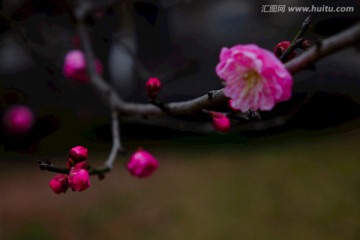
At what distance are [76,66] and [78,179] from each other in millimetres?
525

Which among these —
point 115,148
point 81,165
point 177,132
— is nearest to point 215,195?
point 177,132

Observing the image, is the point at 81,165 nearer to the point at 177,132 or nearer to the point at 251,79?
the point at 251,79

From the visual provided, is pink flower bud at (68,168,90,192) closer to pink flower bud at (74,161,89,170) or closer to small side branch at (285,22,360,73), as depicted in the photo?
pink flower bud at (74,161,89,170)

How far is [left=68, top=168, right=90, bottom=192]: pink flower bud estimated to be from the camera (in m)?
0.77

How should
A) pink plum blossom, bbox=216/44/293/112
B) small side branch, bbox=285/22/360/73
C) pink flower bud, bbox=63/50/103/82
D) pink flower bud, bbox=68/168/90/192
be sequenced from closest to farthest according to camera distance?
small side branch, bbox=285/22/360/73 < pink plum blossom, bbox=216/44/293/112 < pink flower bud, bbox=68/168/90/192 < pink flower bud, bbox=63/50/103/82

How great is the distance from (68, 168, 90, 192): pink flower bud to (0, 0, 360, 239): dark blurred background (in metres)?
0.48

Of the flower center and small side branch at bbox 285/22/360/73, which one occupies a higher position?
small side branch at bbox 285/22/360/73

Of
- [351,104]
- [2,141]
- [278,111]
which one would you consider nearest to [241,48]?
[278,111]

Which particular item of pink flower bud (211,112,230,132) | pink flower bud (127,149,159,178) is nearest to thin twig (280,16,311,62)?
pink flower bud (211,112,230,132)

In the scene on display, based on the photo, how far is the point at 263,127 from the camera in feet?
4.65

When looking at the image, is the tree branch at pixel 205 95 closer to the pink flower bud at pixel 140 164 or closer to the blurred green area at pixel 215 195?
the pink flower bud at pixel 140 164

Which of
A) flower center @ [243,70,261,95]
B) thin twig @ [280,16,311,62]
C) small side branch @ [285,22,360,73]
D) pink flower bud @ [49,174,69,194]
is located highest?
small side branch @ [285,22,360,73]

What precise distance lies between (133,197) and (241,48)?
4.34 feet

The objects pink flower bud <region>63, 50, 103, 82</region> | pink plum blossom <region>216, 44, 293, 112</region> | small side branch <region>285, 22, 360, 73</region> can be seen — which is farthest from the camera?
pink flower bud <region>63, 50, 103, 82</region>
